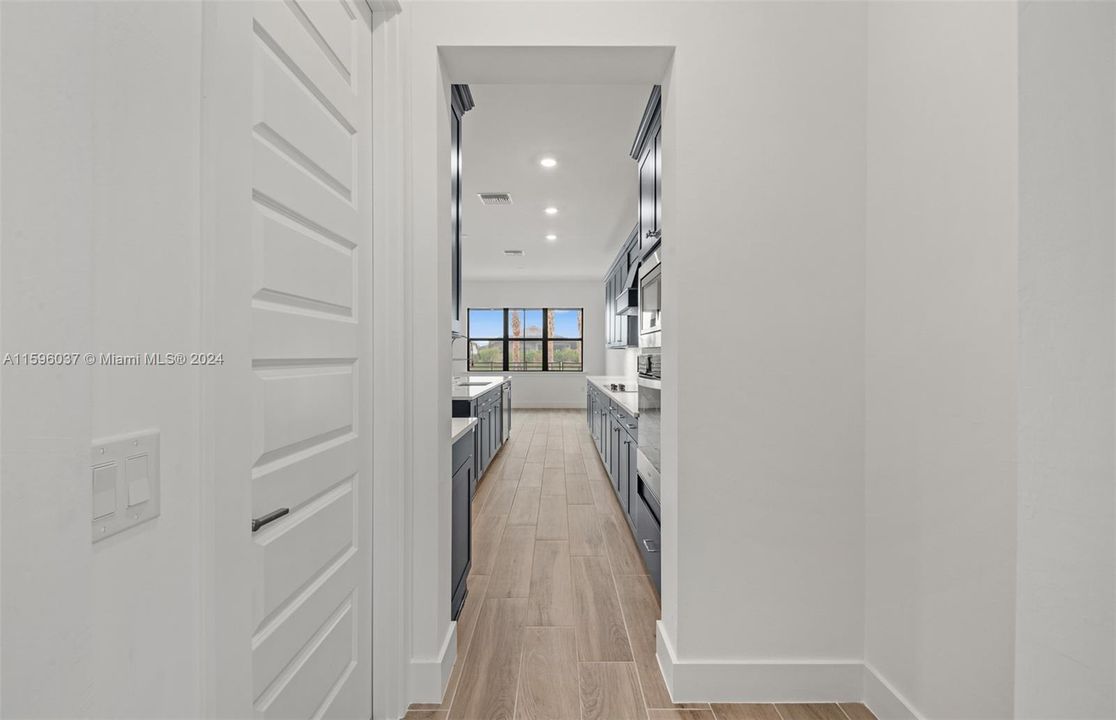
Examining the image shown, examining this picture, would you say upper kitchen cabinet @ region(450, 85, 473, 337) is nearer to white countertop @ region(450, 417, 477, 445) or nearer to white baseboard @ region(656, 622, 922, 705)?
white countertop @ region(450, 417, 477, 445)

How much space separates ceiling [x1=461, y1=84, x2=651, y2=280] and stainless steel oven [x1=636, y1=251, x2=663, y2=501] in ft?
3.08

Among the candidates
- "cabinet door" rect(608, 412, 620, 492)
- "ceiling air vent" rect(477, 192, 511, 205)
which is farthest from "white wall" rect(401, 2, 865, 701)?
"ceiling air vent" rect(477, 192, 511, 205)

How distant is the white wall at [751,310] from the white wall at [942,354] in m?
0.09

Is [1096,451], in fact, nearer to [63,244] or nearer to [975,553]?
[63,244]

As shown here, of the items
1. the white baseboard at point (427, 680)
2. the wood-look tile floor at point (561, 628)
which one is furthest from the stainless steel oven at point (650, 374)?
the white baseboard at point (427, 680)

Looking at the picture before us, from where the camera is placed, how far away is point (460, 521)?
2311 millimetres

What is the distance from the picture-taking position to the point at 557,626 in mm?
2270

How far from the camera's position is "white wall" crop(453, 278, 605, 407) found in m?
10.9

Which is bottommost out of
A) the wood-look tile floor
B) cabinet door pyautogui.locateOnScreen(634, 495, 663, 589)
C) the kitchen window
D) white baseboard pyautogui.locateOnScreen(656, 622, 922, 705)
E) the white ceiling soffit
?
the wood-look tile floor

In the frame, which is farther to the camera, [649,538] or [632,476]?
[632,476]

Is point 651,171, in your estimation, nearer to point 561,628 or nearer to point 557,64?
point 557,64

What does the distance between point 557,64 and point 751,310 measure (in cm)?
107

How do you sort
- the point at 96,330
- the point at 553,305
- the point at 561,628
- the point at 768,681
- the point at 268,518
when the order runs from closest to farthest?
the point at 96,330 < the point at 268,518 < the point at 768,681 < the point at 561,628 < the point at 553,305

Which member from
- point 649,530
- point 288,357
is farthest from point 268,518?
point 649,530
